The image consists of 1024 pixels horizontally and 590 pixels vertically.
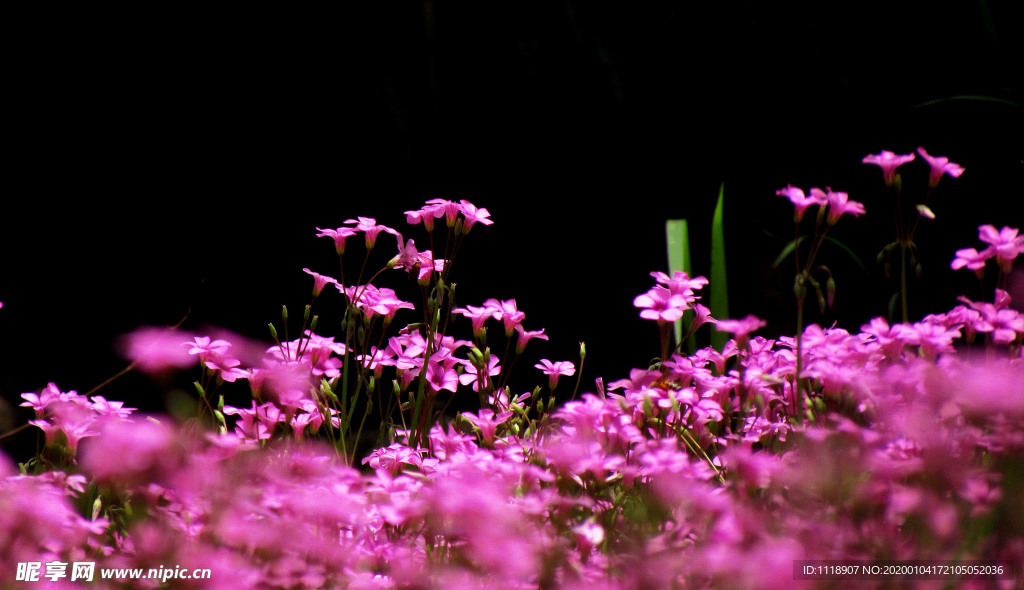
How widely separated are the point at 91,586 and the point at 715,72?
3.26m

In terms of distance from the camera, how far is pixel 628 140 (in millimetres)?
3709

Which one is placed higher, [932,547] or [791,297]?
[791,297]

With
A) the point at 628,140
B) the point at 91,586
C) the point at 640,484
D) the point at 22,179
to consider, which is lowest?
the point at 91,586

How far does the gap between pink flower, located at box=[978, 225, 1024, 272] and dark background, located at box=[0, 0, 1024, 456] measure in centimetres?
186

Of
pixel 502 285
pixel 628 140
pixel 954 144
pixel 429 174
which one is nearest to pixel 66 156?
pixel 429 174

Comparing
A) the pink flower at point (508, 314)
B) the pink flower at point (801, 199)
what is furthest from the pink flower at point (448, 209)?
the pink flower at point (801, 199)

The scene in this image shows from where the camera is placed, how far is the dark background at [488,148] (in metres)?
3.49

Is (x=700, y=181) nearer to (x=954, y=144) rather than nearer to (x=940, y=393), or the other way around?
(x=954, y=144)

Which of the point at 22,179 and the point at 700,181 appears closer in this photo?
the point at 22,179

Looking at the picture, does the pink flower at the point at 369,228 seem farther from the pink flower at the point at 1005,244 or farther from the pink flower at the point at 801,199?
the pink flower at the point at 1005,244

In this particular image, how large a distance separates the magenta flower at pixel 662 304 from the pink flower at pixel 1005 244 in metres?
0.67

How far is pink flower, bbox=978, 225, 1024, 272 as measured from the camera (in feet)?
5.54

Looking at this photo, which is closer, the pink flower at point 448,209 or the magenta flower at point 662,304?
the magenta flower at point 662,304

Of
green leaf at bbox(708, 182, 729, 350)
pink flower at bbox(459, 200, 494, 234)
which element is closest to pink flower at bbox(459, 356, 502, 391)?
pink flower at bbox(459, 200, 494, 234)
